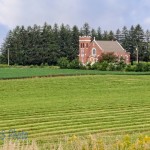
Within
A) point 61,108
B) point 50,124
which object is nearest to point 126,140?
point 50,124

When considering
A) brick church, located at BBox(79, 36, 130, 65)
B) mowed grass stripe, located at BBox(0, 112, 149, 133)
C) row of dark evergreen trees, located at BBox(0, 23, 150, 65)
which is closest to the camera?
mowed grass stripe, located at BBox(0, 112, 149, 133)

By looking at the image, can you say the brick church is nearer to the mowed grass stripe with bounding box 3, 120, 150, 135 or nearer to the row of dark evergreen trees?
the row of dark evergreen trees

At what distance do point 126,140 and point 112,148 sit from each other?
0.45m

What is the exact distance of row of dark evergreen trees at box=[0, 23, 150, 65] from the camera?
8400 centimetres

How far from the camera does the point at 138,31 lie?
93.7 meters

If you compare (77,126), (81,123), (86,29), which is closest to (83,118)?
(81,123)

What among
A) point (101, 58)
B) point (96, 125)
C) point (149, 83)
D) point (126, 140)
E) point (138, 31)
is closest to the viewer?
point (126, 140)

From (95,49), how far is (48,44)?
38.3 ft

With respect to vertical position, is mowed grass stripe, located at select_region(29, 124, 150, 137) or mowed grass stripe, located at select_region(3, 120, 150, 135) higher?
mowed grass stripe, located at select_region(3, 120, 150, 135)

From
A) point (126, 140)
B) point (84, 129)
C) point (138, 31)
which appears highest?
point (138, 31)

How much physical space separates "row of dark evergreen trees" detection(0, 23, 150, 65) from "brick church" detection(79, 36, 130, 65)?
5831mm

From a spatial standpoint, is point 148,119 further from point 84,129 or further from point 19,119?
point 19,119

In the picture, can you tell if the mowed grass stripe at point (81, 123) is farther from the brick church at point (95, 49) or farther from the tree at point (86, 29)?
the tree at point (86, 29)

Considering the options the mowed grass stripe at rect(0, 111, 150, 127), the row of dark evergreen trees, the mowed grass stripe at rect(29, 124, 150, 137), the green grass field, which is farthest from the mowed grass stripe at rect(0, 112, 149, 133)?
the row of dark evergreen trees
